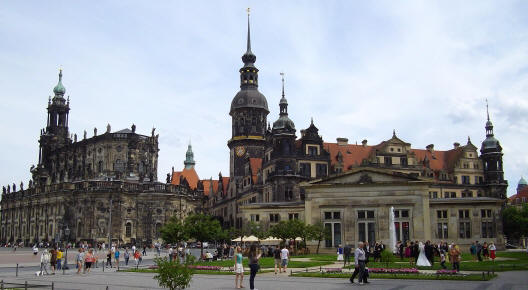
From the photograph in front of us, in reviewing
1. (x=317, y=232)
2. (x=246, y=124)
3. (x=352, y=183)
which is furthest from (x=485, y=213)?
(x=246, y=124)

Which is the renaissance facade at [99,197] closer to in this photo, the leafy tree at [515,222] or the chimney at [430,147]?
the chimney at [430,147]

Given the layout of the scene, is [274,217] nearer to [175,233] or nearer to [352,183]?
[352,183]

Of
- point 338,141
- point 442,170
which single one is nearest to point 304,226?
point 338,141

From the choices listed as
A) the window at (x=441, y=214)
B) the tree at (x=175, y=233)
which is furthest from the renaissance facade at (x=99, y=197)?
the window at (x=441, y=214)

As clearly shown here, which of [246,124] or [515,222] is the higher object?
[246,124]

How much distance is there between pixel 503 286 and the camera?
22547 millimetres

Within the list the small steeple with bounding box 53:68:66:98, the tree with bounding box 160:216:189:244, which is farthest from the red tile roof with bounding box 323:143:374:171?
the small steeple with bounding box 53:68:66:98

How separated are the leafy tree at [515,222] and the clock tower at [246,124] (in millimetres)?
47918

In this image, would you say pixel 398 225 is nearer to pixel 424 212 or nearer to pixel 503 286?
pixel 424 212

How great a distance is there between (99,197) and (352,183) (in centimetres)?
5593

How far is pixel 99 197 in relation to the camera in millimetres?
97000

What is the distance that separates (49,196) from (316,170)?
53909mm

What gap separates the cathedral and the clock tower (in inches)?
8.4

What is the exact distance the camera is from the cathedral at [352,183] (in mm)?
56781
